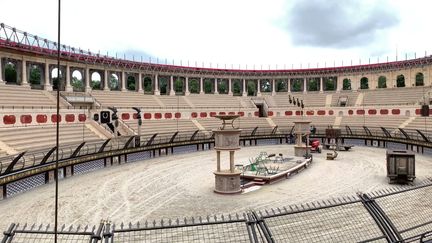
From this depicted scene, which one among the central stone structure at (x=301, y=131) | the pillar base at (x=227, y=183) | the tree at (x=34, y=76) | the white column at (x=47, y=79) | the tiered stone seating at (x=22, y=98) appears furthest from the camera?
the tree at (x=34, y=76)

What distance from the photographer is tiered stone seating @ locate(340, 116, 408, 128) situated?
47000 millimetres

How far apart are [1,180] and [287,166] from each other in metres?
19.0

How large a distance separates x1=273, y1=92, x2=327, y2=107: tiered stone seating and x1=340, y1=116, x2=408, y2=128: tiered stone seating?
7.09 metres

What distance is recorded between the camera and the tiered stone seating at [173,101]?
5402 cm

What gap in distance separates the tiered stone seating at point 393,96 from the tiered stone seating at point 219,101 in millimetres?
20670

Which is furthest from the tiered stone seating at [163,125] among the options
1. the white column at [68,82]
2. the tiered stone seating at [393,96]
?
the tiered stone seating at [393,96]

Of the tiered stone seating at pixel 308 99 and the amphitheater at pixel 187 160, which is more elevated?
the tiered stone seating at pixel 308 99

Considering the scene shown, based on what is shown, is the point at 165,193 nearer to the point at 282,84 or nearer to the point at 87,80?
the point at 87,80

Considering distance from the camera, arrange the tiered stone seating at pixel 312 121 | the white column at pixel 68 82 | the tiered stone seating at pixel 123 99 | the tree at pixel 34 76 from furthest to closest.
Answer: the tree at pixel 34 76 < the tiered stone seating at pixel 312 121 < the tiered stone seating at pixel 123 99 < the white column at pixel 68 82

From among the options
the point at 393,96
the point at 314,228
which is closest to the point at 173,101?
the point at 393,96

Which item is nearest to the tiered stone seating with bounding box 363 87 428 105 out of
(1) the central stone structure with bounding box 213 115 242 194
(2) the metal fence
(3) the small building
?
(3) the small building

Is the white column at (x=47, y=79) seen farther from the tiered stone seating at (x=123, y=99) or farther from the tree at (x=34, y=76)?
the tree at (x=34, y=76)

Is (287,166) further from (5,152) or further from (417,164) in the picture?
(5,152)

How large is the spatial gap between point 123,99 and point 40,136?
70.2ft
